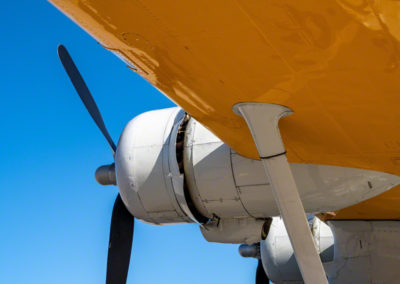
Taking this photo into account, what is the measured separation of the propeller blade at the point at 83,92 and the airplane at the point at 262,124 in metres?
0.02

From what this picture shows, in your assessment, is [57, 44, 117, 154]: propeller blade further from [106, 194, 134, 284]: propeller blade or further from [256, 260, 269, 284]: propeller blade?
[256, 260, 269, 284]: propeller blade

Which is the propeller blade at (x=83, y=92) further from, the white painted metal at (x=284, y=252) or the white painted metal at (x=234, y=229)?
the white painted metal at (x=284, y=252)

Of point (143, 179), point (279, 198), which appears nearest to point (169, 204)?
point (143, 179)

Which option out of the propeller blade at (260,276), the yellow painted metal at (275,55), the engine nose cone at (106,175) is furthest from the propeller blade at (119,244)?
the propeller blade at (260,276)

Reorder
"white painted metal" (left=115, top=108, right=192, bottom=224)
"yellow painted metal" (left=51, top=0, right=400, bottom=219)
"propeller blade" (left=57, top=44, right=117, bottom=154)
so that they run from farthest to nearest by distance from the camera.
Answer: "propeller blade" (left=57, top=44, right=117, bottom=154), "white painted metal" (left=115, top=108, right=192, bottom=224), "yellow painted metal" (left=51, top=0, right=400, bottom=219)

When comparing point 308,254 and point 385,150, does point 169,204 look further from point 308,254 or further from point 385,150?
point 385,150

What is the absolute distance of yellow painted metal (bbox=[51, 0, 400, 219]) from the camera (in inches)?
120

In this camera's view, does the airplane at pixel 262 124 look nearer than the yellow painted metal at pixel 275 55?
No

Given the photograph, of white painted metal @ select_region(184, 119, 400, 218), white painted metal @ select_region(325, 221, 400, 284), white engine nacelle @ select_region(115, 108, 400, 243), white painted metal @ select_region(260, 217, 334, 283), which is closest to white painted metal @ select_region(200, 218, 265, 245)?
white engine nacelle @ select_region(115, 108, 400, 243)

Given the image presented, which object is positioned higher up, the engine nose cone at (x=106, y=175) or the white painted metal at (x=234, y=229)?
the engine nose cone at (x=106, y=175)

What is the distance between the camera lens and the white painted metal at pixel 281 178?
442 centimetres

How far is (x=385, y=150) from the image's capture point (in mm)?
5027

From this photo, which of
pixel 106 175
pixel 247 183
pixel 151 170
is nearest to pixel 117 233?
pixel 106 175

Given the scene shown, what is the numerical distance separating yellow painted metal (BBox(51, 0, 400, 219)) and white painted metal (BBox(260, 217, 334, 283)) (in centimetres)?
574
